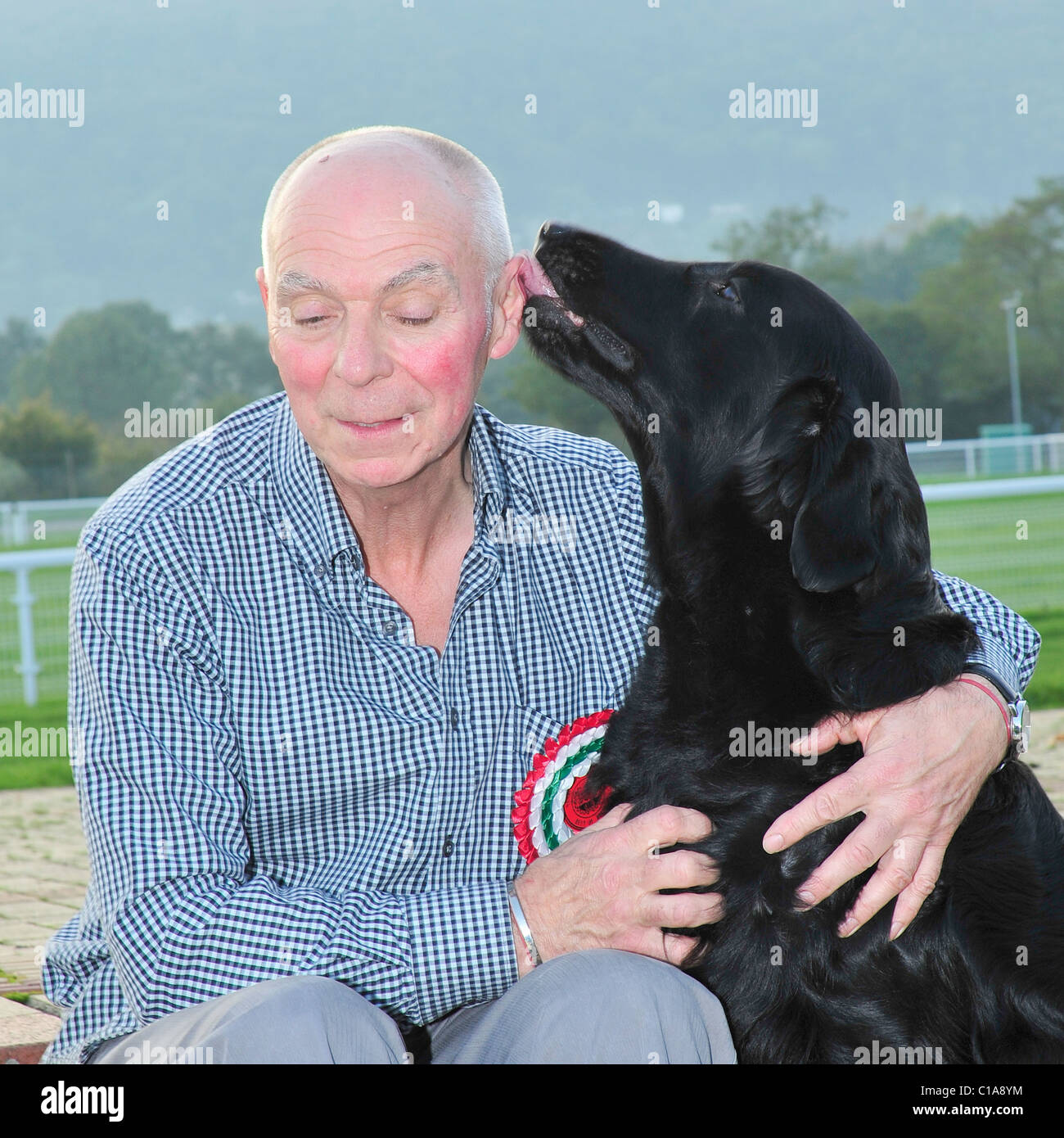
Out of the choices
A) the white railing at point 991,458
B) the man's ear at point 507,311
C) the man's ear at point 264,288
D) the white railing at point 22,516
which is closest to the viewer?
the man's ear at point 264,288

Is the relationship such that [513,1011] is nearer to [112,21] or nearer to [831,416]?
[831,416]

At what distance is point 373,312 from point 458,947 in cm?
102

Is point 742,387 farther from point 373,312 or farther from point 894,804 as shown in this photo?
point 894,804

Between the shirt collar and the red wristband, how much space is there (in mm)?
892

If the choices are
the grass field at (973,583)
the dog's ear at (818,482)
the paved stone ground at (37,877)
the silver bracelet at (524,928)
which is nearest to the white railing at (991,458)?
the grass field at (973,583)

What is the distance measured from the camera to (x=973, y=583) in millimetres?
10094

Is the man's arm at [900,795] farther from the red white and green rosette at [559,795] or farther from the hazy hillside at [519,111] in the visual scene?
the hazy hillside at [519,111]

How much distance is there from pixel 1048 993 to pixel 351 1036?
109cm

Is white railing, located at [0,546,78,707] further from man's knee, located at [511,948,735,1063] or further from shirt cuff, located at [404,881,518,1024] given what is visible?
man's knee, located at [511,948,735,1063]

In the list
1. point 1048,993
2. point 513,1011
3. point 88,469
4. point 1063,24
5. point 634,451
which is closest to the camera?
point 513,1011

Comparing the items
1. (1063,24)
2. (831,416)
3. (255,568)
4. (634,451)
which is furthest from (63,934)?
(1063,24)

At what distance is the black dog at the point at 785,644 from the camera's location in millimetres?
1874

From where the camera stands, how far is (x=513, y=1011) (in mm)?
1666

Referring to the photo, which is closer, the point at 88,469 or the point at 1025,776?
the point at 1025,776
